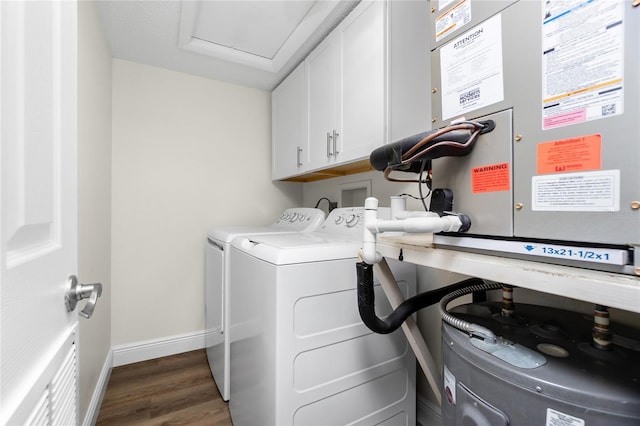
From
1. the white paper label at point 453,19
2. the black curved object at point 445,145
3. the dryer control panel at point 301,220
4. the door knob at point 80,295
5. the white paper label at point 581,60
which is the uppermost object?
the white paper label at point 453,19

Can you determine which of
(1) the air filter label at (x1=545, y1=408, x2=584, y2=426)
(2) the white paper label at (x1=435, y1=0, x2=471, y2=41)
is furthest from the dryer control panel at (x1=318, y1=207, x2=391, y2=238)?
(1) the air filter label at (x1=545, y1=408, x2=584, y2=426)

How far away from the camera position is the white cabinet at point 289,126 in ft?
6.51

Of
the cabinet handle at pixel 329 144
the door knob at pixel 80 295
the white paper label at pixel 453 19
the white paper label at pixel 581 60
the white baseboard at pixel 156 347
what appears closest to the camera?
the white paper label at pixel 581 60

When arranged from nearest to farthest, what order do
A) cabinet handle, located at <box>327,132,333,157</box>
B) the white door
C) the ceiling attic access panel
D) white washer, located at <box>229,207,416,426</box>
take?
1. the white door
2. white washer, located at <box>229,207,416,426</box>
3. the ceiling attic access panel
4. cabinet handle, located at <box>327,132,333,157</box>

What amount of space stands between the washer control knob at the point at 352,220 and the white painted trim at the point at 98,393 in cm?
163

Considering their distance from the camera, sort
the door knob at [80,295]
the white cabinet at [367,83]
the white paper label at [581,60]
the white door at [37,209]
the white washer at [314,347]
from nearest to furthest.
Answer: the white door at [37,209] → the white paper label at [581,60] → the door knob at [80,295] → the white washer at [314,347] → the white cabinet at [367,83]

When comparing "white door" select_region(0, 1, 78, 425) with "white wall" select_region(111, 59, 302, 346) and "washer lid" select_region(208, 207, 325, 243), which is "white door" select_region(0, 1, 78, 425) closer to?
"washer lid" select_region(208, 207, 325, 243)

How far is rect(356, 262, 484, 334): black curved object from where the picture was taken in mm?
845

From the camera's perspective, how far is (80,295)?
615mm

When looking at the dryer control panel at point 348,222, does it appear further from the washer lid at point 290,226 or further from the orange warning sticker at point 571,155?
the orange warning sticker at point 571,155

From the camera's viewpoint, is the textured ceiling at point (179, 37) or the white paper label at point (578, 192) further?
the textured ceiling at point (179, 37)

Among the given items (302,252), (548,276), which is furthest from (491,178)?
(302,252)

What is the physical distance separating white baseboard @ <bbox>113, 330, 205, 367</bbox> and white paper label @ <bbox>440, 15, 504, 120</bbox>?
7.97 feet

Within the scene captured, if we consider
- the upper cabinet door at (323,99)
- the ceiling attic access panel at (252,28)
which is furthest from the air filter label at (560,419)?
the ceiling attic access panel at (252,28)
